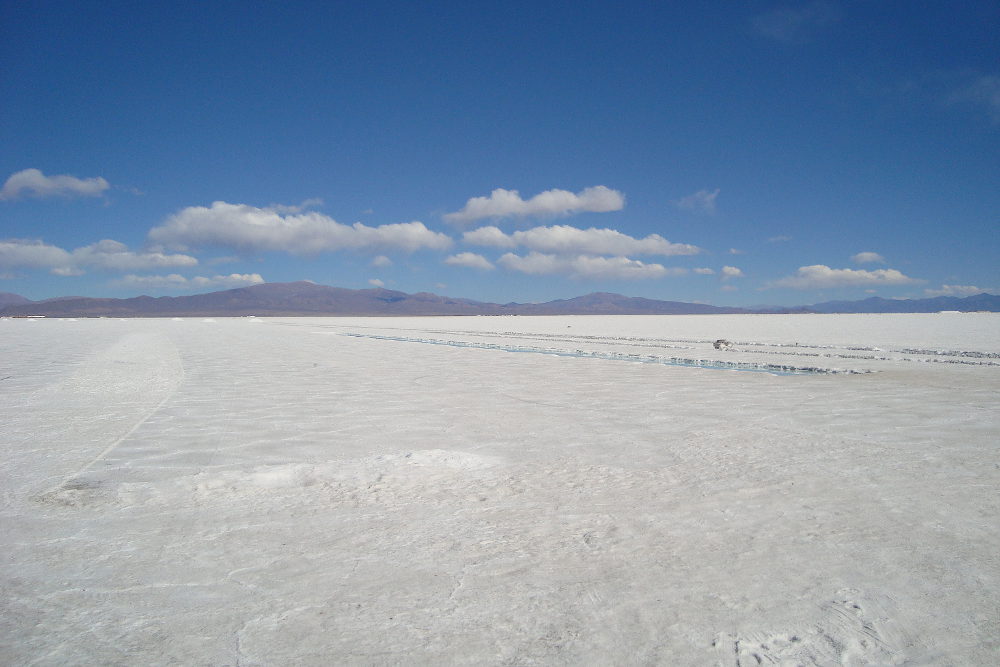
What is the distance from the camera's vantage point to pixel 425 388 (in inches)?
404

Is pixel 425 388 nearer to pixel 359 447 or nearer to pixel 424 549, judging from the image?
pixel 359 447

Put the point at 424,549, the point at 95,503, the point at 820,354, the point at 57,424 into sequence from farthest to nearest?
1. the point at 820,354
2. the point at 57,424
3. the point at 95,503
4. the point at 424,549

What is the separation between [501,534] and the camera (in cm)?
367

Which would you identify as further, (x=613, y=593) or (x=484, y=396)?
(x=484, y=396)

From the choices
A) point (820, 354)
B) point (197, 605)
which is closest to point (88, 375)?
point (197, 605)

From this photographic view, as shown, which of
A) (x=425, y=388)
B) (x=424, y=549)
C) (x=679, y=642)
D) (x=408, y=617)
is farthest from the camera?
(x=425, y=388)

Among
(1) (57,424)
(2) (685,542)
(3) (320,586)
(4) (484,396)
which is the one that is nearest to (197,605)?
(3) (320,586)

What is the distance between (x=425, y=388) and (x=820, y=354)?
1324 centimetres

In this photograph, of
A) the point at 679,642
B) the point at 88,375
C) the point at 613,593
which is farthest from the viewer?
the point at 88,375

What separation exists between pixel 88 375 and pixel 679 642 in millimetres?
13466

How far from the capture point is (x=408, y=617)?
8.84ft

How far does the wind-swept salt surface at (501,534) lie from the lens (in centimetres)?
253

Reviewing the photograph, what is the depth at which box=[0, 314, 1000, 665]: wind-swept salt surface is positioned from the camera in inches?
99.5

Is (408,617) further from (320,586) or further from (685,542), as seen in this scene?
(685,542)
